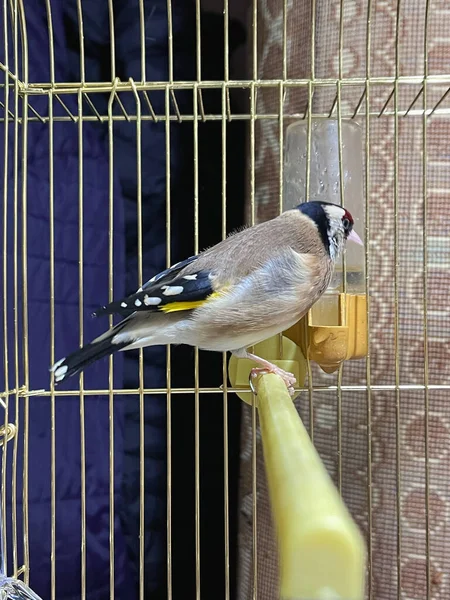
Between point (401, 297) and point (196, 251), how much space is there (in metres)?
0.40

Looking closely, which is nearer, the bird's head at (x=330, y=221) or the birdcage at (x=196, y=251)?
the bird's head at (x=330, y=221)

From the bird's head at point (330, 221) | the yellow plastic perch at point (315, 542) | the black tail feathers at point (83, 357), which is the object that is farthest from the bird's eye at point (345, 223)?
the yellow plastic perch at point (315, 542)

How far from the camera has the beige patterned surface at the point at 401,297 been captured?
99 cm

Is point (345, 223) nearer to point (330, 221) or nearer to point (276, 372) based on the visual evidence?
point (330, 221)

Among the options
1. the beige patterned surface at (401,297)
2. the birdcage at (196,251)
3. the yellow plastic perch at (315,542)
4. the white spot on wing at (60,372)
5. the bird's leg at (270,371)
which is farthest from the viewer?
the beige patterned surface at (401,297)

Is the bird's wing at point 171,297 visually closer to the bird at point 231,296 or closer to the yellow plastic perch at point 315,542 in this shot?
the bird at point 231,296

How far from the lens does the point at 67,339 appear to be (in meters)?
1.16

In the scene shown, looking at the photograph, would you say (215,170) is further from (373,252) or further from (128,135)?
(373,252)

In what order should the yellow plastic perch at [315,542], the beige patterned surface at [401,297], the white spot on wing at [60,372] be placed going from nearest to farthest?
the yellow plastic perch at [315,542] < the white spot on wing at [60,372] < the beige patterned surface at [401,297]

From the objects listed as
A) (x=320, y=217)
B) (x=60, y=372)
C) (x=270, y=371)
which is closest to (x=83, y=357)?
(x=60, y=372)

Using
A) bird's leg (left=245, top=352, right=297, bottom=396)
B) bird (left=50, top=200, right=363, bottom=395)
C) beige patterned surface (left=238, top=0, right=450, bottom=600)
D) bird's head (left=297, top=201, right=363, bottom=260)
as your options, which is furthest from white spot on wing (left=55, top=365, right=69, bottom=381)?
beige patterned surface (left=238, top=0, right=450, bottom=600)

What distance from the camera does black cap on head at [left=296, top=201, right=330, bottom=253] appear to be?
0.76m

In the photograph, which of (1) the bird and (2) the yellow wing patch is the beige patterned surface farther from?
(2) the yellow wing patch

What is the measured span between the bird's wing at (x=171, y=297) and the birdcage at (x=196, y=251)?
19 centimetres
